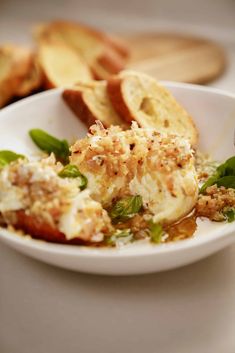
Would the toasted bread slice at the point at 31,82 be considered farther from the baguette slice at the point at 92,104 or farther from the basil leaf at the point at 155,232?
the basil leaf at the point at 155,232

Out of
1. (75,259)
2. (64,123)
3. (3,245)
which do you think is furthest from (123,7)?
(75,259)

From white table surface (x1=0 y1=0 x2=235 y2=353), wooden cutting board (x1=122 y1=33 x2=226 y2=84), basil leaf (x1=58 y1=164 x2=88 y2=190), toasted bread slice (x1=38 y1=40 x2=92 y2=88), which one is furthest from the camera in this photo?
wooden cutting board (x1=122 y1=33 x2=226 y2=84)

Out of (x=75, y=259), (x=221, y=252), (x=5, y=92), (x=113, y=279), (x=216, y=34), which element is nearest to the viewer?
(x=75, y=259)

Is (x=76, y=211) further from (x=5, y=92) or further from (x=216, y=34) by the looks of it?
(x=216, y=34)

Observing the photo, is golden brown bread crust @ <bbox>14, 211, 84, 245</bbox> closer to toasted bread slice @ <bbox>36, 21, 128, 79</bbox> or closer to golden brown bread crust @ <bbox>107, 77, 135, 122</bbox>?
golden brown bread crust @ <bbox>107, 77, 135, 122</bbox>

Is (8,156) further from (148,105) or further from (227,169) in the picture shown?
(227,169)

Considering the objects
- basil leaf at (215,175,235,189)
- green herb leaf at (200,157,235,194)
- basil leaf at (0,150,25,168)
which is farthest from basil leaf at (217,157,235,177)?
basil leaf at (0,150,25,168)

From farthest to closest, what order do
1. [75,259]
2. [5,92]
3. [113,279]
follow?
[5,92] → [113,279] → [75,259]
